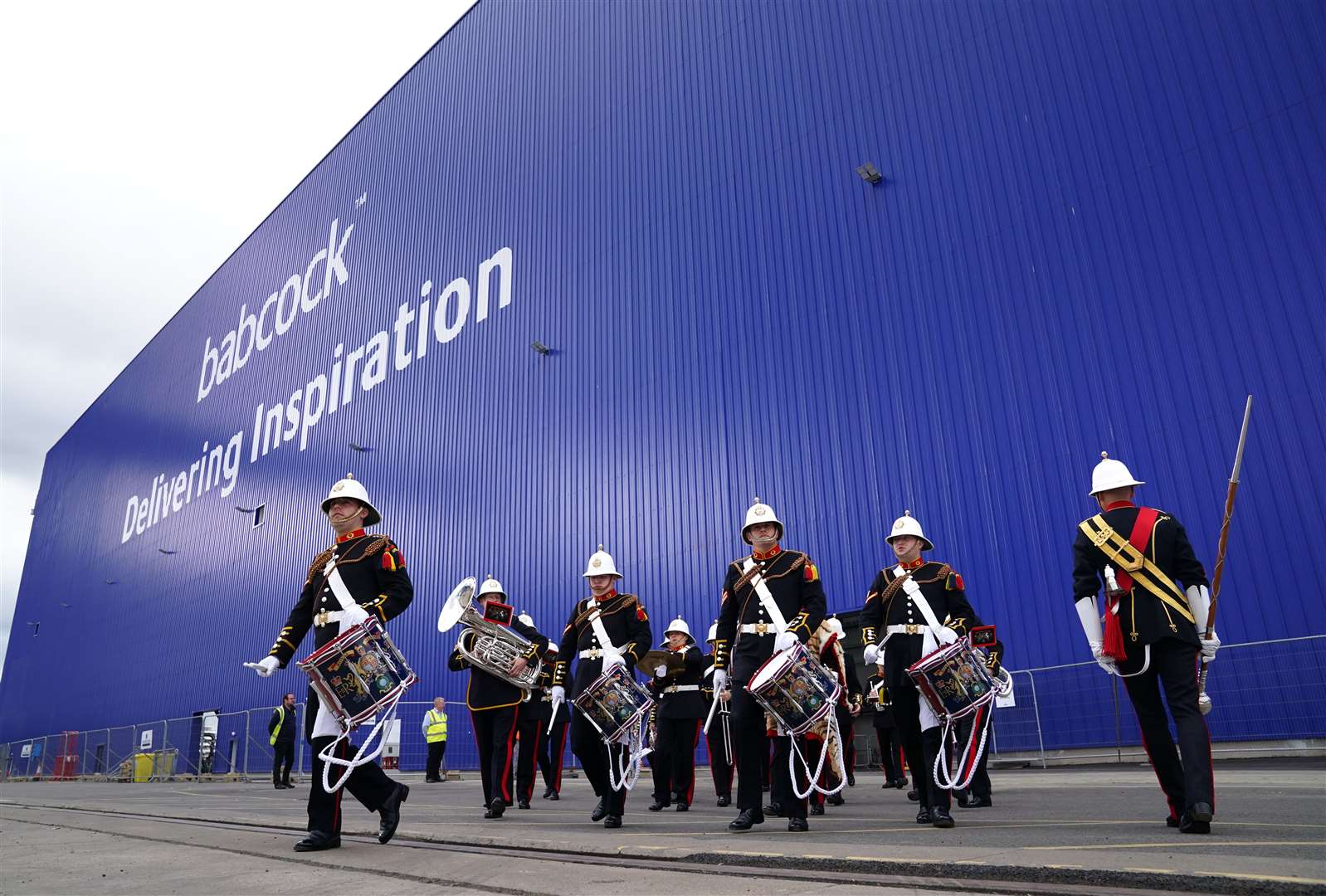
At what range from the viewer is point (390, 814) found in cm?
575

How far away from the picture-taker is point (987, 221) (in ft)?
50.3

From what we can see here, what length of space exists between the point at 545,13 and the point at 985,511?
18345mm

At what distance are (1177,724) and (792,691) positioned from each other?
7.15 ft

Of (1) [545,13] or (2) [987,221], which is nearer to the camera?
(2) [987,221]

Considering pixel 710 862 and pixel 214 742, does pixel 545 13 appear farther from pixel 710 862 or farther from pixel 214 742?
pixel 710 862

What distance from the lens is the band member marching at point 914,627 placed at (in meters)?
6.39

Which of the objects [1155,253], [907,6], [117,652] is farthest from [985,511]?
[117,652]

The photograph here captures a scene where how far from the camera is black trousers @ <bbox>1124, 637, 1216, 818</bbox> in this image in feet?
16.2

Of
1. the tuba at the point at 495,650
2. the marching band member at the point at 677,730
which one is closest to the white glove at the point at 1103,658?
the marching band member at the point at 677,730

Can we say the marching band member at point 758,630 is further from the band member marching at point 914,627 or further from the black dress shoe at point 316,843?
the black dress shoe at point 316,843

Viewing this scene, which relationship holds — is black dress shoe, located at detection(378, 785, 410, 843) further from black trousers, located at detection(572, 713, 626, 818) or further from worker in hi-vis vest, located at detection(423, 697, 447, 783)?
worker in hi-vis vest, located at detection(423, 697, 447, 783)

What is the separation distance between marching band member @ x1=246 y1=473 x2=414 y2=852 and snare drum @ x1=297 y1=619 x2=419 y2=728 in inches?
4.6

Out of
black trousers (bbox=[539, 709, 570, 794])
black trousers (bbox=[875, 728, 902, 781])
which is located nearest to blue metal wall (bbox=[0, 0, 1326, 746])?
black trousers (bbox=[875, 728, 902, 781])

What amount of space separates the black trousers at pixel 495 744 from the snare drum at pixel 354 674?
333 centimetres
